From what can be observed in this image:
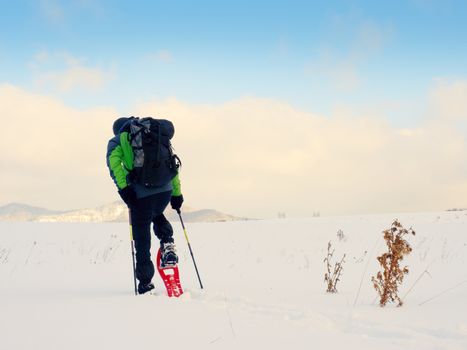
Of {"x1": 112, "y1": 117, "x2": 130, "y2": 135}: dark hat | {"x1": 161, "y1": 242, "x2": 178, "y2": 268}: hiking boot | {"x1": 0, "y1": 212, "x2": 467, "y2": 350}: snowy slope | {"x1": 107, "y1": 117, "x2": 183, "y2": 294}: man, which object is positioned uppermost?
{"x1": 112, "y1": 117, "x2": 130, "y2": 135}: dark hat

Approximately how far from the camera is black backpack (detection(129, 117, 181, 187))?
4797 millimetres

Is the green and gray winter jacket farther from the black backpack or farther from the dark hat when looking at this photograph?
the dark hat

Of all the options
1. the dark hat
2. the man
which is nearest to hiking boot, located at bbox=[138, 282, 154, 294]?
the man

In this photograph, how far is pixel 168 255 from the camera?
497 cm

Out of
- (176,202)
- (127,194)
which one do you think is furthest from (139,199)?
(176,202)

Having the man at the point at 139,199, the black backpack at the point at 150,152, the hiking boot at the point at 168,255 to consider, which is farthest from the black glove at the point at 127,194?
the hiking boot at the point at 168,255

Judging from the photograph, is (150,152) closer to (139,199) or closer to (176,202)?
(139,199)

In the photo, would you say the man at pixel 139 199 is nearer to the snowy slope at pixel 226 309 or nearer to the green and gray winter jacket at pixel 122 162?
the green and gray winter jacket at pixel 122 162

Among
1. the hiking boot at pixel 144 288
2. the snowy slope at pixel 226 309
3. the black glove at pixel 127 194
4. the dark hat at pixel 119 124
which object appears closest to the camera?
the snowy slope at pixel 226 309

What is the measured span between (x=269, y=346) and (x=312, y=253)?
8867mm

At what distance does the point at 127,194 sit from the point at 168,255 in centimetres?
80

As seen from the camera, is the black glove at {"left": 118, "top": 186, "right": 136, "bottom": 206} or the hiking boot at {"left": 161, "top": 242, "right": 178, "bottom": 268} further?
the hiking boot at {"left": 161, "top": 242, "right": 178, "bottom": 268}

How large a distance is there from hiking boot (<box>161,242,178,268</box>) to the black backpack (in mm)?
689

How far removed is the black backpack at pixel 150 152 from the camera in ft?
15.7
